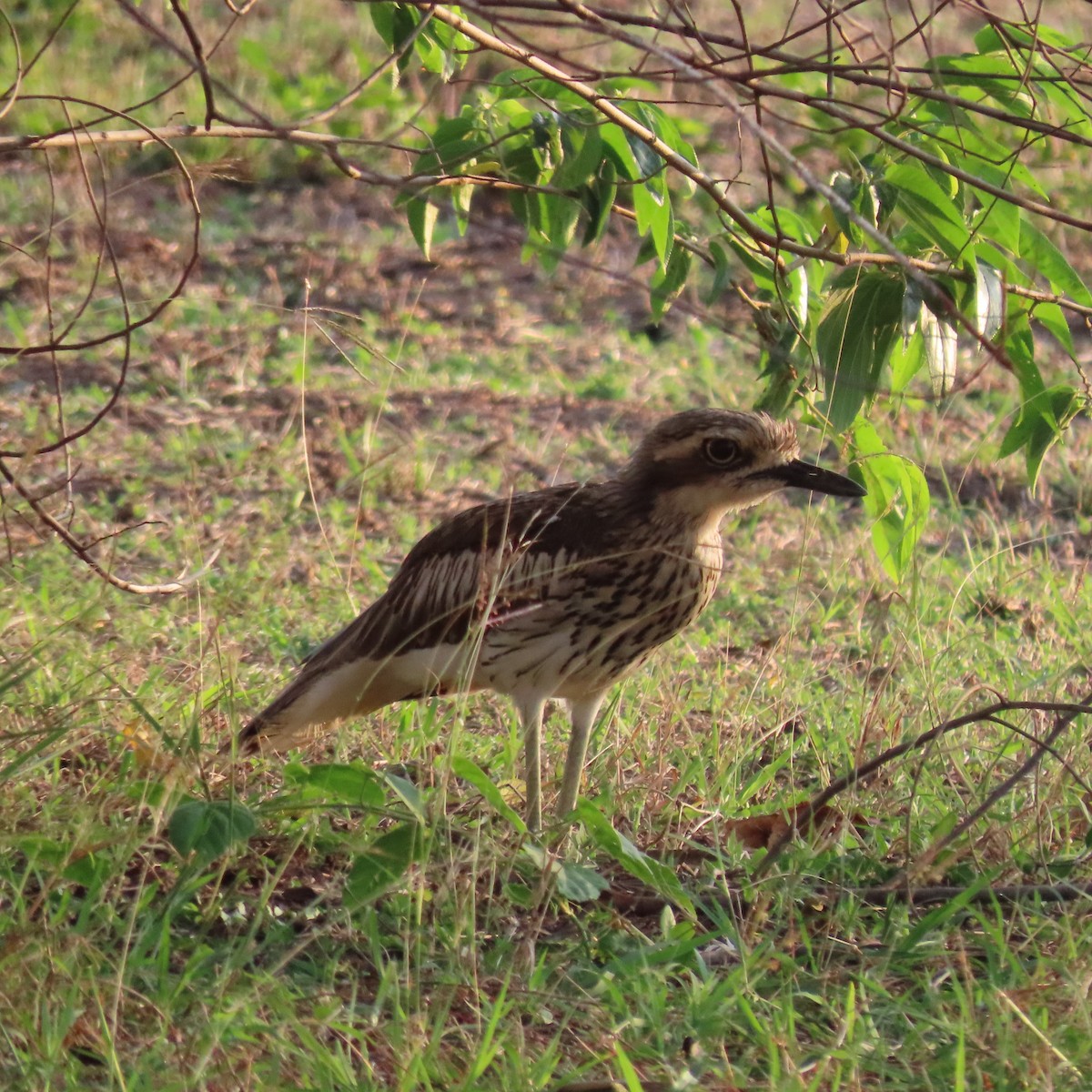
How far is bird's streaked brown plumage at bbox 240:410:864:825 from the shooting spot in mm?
3682

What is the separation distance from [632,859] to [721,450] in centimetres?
108

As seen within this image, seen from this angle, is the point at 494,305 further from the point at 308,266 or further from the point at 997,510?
the point at 997,510

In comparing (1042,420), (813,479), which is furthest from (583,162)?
(1042,420)

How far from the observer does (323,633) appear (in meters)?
4.85

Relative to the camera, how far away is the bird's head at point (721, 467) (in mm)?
3730

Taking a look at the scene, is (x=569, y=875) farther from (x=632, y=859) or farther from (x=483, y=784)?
(x=483, y=784)

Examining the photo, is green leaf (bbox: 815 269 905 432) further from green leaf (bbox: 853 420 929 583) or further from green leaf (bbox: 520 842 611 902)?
green leaf (bbox: 520 842 611 902)

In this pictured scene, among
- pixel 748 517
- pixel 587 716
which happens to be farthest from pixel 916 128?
pixel 748 517

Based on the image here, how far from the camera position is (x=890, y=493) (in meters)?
3.79

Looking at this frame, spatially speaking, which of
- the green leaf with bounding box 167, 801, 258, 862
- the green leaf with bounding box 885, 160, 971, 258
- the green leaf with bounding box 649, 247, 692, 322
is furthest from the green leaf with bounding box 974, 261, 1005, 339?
the green leaf with bounding box 167, 801, 258, 862

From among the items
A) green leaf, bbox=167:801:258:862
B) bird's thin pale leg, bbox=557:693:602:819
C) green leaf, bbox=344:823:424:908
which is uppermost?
green leaf, bbox=167:801:258:862

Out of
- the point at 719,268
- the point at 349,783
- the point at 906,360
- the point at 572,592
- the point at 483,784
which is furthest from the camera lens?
the point at 572,592

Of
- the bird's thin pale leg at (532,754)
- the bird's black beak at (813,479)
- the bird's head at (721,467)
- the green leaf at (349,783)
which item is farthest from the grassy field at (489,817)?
the bird's head at (721,467)

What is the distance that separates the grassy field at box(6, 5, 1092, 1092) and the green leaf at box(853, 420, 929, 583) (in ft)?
0.43
